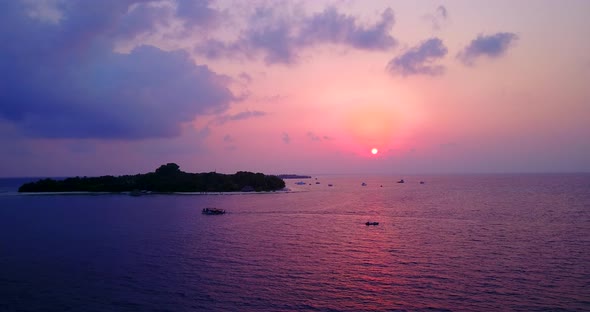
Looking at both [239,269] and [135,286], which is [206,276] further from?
[135,286]

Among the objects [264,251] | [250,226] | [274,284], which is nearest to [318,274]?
[274,284]

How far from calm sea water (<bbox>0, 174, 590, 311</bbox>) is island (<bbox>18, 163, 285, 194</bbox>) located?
96071 mm

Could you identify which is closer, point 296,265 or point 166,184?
point 296,265

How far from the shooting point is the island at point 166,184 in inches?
6619

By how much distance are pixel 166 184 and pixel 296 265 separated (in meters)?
139

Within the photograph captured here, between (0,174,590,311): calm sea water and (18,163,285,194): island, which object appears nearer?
(0,174,590,311): calm sea water

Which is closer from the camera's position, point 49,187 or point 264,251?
point 264,251

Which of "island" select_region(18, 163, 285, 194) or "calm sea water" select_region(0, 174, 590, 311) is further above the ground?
"island" select_region(18, 163, 285, 194)

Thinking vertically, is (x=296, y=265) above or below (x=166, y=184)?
below

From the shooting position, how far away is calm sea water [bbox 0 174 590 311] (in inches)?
1198

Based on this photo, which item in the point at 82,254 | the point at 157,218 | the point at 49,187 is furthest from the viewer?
the point at 49,187

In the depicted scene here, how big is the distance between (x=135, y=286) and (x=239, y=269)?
30.3ft

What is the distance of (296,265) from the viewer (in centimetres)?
4062

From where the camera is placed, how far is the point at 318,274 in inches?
1469
